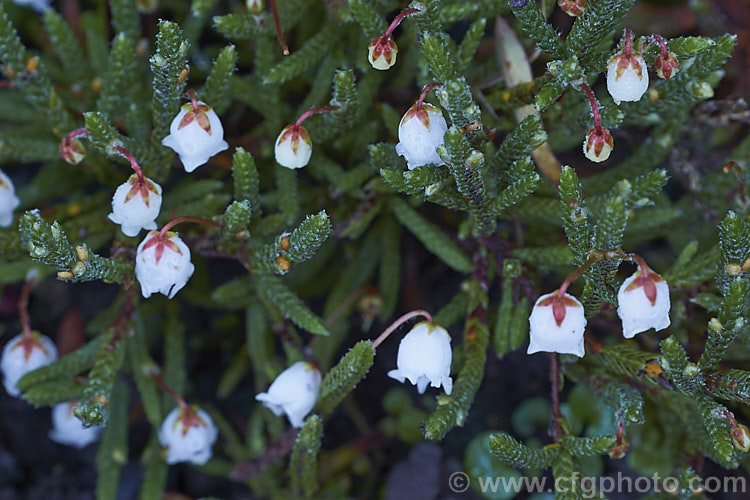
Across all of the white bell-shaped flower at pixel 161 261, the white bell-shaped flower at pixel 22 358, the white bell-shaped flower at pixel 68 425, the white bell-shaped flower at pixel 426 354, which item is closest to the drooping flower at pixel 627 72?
the white bell-shaped flower at pixel 426 354

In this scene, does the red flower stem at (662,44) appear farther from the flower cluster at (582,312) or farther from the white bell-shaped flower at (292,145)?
the white bell-shaped flower at (292,145)

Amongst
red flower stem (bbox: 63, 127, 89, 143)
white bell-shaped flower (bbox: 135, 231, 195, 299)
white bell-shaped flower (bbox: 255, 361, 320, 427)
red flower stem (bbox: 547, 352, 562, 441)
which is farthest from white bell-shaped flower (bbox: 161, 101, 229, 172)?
red flower stem (bbox: 547, 352, 562, 441)

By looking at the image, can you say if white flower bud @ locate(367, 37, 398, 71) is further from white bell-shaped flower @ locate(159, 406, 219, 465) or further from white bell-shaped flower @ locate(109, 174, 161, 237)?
white bell-shaped flower @ locate(159, 406, 219, 465)

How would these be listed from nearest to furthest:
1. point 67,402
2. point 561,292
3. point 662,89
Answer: point 561,292 → point 662,89 → point 67,402

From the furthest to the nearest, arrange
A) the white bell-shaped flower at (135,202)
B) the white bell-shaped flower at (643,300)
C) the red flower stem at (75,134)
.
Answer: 1. the red flower stem at (75,134)
2. the white bell-shaped flower at (135,202)
3. the white bell-shaped flower at (643,300)

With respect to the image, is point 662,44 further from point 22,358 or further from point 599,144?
point 22,358

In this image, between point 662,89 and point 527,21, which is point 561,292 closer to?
point 527,21

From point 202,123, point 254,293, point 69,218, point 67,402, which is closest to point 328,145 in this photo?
point 254,293
